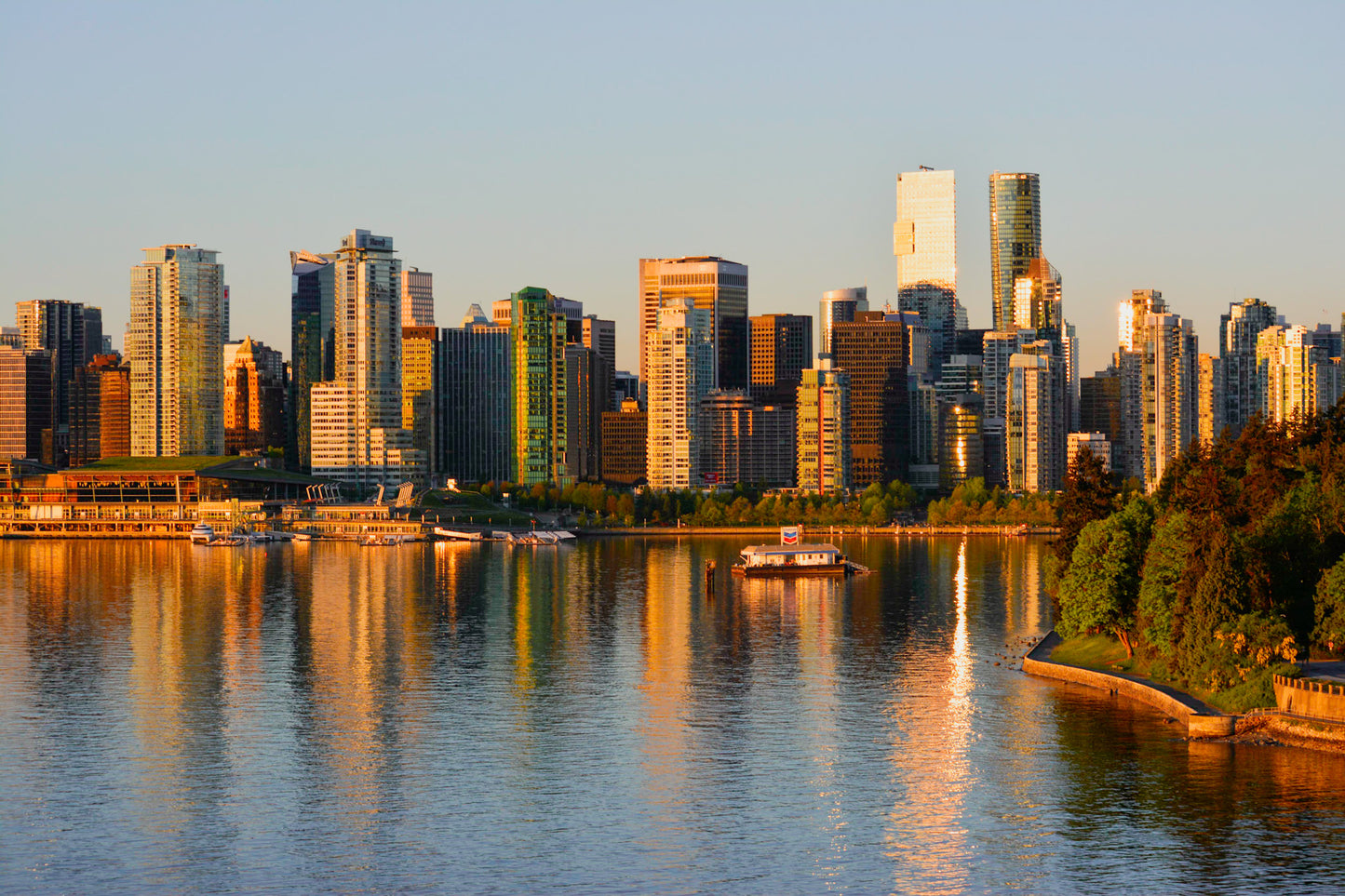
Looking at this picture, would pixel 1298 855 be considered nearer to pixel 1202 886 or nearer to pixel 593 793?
pixel 1202 886

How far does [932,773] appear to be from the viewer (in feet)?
247

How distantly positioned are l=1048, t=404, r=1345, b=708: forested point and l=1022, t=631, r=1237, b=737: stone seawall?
138 cm

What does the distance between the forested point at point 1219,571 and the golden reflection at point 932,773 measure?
31.1 ft

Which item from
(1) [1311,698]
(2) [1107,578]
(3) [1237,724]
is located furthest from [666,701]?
(1) [1311,698]

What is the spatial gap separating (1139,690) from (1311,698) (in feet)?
43.8

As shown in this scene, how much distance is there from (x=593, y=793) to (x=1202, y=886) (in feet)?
82.7

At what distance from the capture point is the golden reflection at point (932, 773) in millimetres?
61438

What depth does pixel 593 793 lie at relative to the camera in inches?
2827

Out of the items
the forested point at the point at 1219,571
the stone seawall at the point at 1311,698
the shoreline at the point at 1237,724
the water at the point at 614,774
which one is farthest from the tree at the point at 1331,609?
the water at the point at 614,774

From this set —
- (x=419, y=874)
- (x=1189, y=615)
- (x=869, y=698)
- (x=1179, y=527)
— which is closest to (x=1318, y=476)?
(x=1179, y=527)

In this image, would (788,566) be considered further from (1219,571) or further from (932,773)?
(932,773)

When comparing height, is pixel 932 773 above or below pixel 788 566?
below

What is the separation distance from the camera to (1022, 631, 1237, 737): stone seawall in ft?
259

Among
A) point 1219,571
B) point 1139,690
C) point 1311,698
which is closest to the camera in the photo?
point 1311,698
